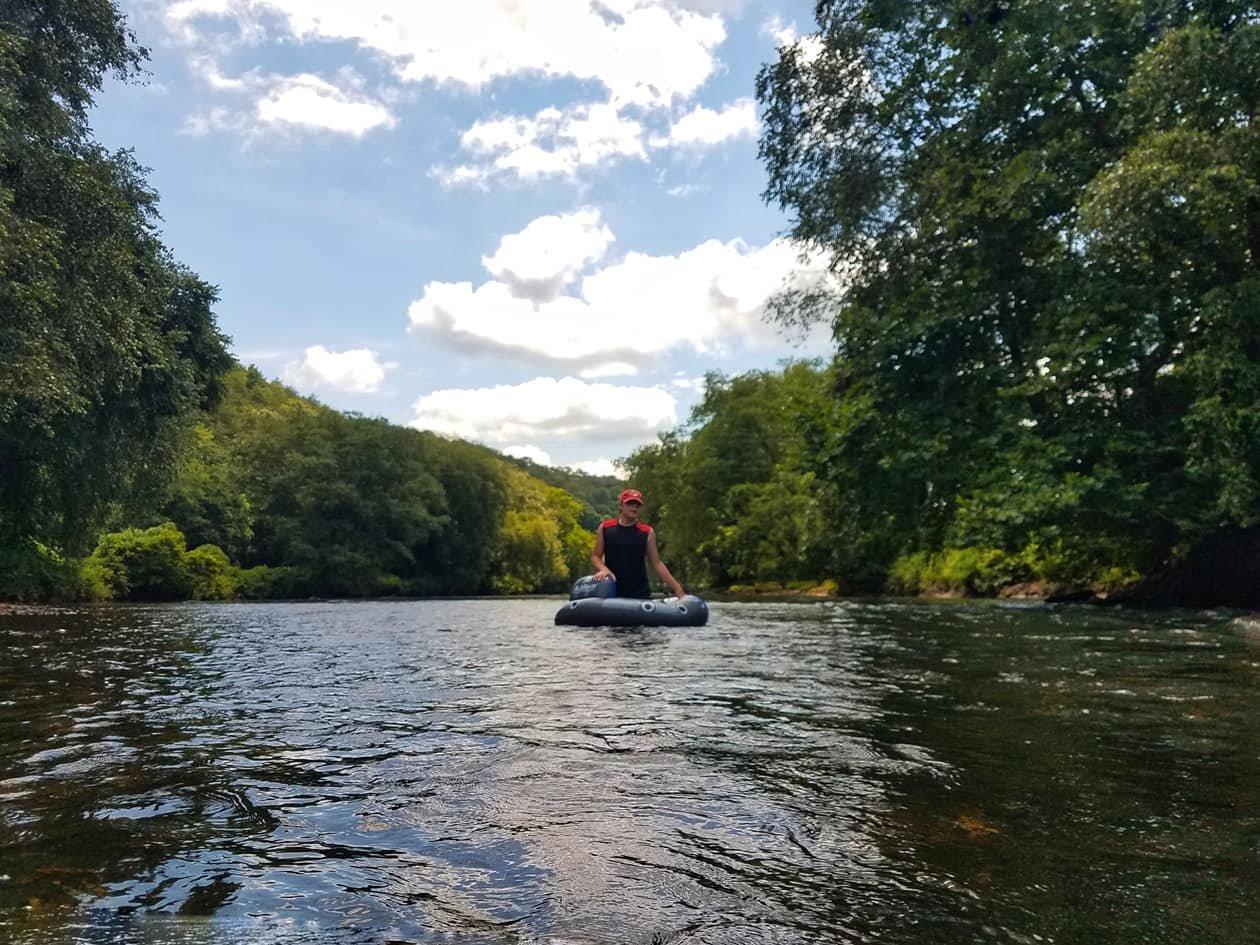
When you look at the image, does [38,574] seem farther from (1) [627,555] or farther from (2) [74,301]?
(1) [627,555]

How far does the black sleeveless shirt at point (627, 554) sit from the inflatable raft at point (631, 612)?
1.31ft

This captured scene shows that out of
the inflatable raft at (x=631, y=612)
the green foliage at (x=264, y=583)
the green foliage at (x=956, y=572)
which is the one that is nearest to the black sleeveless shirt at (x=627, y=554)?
the inflatable raft at (x=631, y=612)

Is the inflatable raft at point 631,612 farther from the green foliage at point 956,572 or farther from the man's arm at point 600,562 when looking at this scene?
the green foliage at point 956,572

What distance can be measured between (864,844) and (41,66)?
58.8 feet

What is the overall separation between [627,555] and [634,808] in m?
10.5

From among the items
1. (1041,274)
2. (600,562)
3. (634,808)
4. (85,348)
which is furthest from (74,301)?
(1041,274)

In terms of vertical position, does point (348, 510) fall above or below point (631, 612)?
above

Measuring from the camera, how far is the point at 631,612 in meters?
13.1

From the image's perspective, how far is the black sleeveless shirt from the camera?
1383 centimetres

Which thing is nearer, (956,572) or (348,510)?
(956,572)

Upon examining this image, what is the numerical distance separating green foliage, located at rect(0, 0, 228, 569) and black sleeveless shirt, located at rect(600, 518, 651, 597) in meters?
8.11

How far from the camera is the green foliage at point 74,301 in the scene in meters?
12.4

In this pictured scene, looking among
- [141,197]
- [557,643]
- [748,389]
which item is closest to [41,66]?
[141,197]

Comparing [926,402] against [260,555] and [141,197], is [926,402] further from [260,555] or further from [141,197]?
[260,555]
